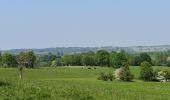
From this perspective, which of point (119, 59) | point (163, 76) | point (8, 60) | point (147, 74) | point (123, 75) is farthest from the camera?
point (8, 60)

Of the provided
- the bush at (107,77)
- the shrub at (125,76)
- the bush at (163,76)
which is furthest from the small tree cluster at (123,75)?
the bush at (163,76)

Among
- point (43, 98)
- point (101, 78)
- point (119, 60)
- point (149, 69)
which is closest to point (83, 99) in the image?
point (43, 98)

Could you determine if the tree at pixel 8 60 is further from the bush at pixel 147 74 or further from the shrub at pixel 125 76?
the shrub at pixel 125 76

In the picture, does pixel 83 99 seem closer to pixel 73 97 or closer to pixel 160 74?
pixel 73 97

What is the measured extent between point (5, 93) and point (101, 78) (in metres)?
81.1

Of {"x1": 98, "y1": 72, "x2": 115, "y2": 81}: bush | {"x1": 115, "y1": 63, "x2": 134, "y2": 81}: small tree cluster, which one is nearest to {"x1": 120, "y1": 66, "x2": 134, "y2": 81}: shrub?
{"x1": 115, "y1": 63, "x2": 134, "y2": 81}: small tree cluster

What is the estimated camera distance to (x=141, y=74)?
4648 inches

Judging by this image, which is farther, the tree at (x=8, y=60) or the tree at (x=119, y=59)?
the tree at (x=8, y=60)

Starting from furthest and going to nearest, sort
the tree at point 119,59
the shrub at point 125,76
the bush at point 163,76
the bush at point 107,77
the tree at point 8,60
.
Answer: the tree at point 8,60 < the tree at point 119,59 < the bush at point 163,76 < the shrub at point 125,76 < the bush at point 107,77

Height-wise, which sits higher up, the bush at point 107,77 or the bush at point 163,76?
the bush at point 107,77

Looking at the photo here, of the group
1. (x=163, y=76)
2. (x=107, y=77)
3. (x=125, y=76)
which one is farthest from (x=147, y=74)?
(x=107, y=77)

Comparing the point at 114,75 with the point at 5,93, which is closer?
the point at 5,93

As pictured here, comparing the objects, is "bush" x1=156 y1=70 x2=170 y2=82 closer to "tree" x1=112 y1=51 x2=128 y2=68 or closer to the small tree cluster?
the small tree cluster

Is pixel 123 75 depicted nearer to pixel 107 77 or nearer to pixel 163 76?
pixel 107 77
